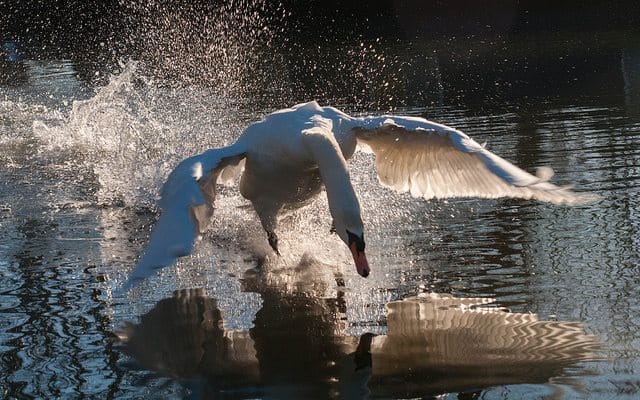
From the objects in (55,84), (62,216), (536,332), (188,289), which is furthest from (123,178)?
(55,84)

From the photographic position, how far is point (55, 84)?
18688mm

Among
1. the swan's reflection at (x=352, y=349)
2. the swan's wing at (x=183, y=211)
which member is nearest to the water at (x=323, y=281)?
the swan's reflection at (x=352, y=349)

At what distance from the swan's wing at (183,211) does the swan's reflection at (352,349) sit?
50 cm

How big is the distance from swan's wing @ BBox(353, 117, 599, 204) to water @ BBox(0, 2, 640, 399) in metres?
0.37

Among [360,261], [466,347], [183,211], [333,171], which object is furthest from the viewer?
[333,171]

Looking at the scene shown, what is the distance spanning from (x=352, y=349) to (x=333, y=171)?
4.26 ft

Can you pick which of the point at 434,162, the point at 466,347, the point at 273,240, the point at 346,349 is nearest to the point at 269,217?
the point at 273,240

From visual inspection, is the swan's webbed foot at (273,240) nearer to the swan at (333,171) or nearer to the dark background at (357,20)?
the swan at (333,171)

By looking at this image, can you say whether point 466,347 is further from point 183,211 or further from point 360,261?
point 183,211

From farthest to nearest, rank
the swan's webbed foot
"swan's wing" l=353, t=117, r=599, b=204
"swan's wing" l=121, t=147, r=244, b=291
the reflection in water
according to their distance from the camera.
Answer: the swan's webbed foot, "swan's wing" l=353, t=117, r=599, b=204, "swan's wing" l=121, t=147, r=244, b=291, the reflection in water

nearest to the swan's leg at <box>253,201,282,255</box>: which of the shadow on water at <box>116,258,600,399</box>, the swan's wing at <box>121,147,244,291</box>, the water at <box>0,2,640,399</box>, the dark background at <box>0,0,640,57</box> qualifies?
the water at <box>0,2,640,399</box>

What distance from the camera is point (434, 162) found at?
743 cm

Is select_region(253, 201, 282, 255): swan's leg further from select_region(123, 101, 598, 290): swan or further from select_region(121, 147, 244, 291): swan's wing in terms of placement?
select_region(121, 147, 244, 291): swan's wing

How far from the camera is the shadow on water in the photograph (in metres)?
4.80
